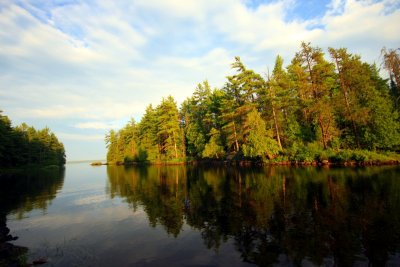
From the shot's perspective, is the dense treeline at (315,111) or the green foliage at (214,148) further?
the green foliage at (214,148)

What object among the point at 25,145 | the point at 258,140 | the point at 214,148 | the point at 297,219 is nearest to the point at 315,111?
the point at 258,140

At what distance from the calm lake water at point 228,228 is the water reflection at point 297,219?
0.04 meters

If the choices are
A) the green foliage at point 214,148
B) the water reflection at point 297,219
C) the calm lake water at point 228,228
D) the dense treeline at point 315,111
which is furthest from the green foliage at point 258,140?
the calm lake water at point 228,228

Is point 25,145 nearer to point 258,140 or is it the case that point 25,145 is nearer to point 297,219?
point 258,140

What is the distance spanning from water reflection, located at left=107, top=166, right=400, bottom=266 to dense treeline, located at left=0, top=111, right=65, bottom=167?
64533 mm

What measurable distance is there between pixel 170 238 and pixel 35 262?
567cm

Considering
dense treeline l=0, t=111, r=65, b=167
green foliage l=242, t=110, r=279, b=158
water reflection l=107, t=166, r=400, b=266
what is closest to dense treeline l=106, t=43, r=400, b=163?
green foliage l=242, t=110, r=279, b=158

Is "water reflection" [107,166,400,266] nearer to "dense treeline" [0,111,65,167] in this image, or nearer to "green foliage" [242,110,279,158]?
"green foliage" [242,110,279,158]

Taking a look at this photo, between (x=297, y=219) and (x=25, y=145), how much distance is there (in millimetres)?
95109

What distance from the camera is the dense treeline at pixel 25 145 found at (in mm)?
71250

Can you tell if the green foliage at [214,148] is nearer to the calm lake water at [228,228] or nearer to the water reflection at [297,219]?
the water reflection at [297,219]

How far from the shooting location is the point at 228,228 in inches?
515

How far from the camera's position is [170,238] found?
40.6ft

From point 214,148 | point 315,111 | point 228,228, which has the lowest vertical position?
point 228,228
